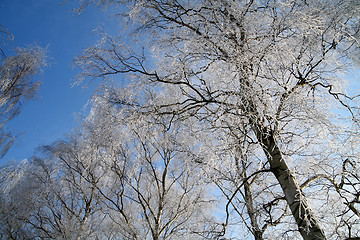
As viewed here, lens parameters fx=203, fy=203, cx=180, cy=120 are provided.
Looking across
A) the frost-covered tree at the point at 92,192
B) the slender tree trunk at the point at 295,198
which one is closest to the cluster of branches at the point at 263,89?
the slender tree trunk at the point at 295,198

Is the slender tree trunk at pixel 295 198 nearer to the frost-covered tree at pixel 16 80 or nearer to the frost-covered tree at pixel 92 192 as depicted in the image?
the frost-covered tree at pixel 92 192

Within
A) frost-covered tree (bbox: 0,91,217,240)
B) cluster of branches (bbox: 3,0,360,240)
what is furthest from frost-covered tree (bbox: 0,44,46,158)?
cluster of branches (bbox: 3,0,360,240)

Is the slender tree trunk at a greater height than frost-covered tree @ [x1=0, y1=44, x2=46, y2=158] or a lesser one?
lesser

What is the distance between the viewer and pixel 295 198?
2.09 m

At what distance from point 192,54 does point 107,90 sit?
1.42m

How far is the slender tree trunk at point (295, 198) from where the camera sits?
6.16 ft

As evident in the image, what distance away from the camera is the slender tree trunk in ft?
6.16

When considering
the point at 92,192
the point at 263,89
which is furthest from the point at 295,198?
the point at 92,192

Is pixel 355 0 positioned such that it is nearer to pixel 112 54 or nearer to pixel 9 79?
pixel 112 54

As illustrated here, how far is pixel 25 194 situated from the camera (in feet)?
31.7

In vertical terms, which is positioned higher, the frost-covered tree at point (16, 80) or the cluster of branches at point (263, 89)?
the frost-covered tree at point (16, 80)

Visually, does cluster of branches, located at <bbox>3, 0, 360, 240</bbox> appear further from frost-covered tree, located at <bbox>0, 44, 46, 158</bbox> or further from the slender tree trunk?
frost-covered tree, located at <bbox>0, 44, 46, 158</bbox>

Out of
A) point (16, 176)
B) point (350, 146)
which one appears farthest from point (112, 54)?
point (16, 176)

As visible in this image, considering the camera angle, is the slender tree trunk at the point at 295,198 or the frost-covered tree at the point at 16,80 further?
the frost-covered tree at the point at 16,80
